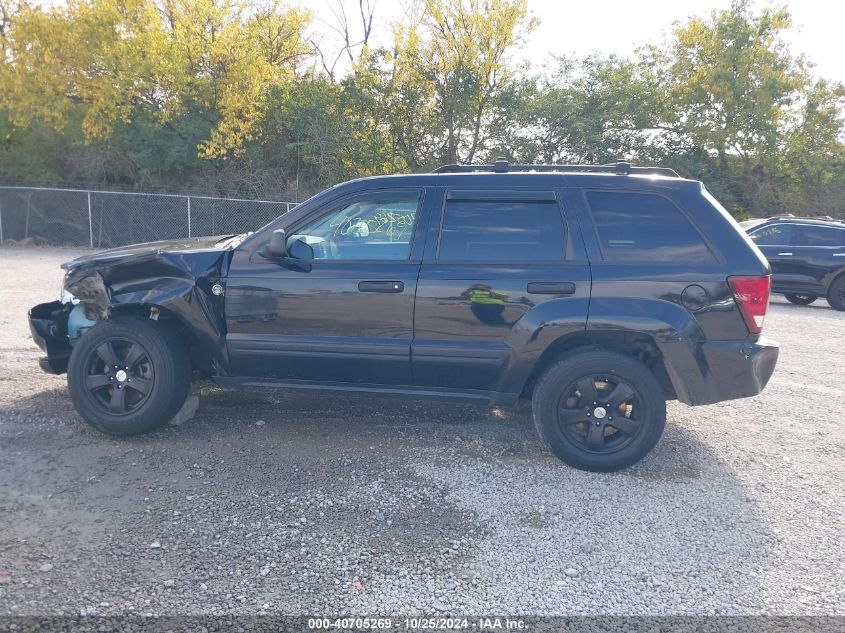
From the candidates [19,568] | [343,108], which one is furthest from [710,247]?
[343,108]

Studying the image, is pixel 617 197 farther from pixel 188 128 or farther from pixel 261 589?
pixel 188 128

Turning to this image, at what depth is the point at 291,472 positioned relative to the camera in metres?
3.99

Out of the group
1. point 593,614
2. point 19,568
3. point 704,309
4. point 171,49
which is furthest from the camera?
point 171,49

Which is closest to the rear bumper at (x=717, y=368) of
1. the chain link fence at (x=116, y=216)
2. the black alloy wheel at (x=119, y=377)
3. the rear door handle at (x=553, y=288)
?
the rear door handle at (x=553, y=288)

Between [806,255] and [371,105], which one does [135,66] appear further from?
[806,255]

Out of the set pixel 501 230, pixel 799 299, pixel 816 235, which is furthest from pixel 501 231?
pixel 799 299

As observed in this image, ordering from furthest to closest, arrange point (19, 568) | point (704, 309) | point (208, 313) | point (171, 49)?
point (171, 49)
point (208, 313)
point (704, 309)
point (19, 568)

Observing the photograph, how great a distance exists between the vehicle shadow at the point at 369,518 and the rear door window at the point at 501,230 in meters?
1.38

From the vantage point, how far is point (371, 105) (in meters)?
19.6

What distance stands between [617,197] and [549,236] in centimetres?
52

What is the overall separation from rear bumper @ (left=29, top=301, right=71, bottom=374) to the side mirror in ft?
6.42

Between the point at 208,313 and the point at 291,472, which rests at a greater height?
the point at 208,313

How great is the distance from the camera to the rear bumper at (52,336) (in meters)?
4.84

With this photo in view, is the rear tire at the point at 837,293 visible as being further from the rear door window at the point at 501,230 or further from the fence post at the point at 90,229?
the fence post at the point at 90,229
